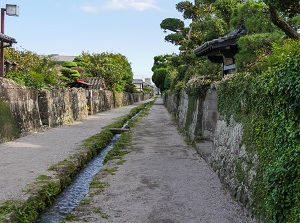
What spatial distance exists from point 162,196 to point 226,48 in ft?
20.0

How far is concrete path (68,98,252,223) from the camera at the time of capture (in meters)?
4.98

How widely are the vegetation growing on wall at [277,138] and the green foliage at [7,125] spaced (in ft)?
28.7

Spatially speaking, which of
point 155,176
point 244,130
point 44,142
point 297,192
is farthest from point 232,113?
point 44,142

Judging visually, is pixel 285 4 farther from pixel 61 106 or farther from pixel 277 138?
pixel 61 106

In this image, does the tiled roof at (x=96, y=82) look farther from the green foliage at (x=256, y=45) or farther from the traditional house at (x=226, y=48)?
the green foliage at (x=256, y=45)

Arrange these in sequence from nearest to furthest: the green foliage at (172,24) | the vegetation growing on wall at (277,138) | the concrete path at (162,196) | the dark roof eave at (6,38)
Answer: the vegetation growing on wall at (277,138) < the concrete path at (162,196) < the dark roof eave at (6,38) < the green foliage at (172,24)

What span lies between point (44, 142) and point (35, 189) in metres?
6.07

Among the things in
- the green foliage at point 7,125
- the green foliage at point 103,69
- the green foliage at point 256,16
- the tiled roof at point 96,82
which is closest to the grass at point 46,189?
the green foliage at point 7,125

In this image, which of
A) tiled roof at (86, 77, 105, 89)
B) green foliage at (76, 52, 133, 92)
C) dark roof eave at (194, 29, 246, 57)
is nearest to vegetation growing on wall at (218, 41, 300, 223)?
dark roof eave at (194, 29, 246, 57)

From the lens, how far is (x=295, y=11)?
236 inches

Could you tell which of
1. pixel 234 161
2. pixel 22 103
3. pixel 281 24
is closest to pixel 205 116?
pixel 281 24

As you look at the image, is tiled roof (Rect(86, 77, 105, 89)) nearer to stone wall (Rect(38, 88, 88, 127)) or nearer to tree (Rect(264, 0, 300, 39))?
stone wall (Rect(38, 88, 88, 127))

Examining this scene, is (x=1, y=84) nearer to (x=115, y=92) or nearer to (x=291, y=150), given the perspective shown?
(x=291, y=150)

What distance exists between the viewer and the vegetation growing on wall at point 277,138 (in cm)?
345
